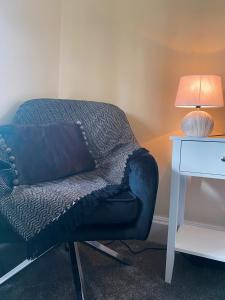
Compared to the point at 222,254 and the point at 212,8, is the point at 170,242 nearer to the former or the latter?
the point at 222,254

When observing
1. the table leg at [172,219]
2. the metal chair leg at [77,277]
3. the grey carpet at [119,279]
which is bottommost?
the grey carpet at [119,279]

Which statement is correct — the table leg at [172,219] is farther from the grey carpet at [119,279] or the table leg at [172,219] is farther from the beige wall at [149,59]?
the beige wall at [149,59]

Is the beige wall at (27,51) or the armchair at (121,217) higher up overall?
the beige wall at (27,51)

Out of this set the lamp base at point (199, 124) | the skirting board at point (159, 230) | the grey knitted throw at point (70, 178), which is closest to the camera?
the grey knitted throw at point (70, 178)

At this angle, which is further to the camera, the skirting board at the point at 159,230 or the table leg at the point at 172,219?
the skirting board at the point at 159,230

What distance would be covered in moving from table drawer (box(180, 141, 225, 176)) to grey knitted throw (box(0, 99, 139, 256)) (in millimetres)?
281

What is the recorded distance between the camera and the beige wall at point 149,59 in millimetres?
1748

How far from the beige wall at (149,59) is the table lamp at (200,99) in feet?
1.04

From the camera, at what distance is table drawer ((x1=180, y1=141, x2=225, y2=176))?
133 centimetres

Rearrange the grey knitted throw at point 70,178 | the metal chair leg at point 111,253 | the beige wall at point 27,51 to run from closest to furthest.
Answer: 1. the grey knitted throw at point 70,178
2. the metal chair leg at point 111,253
3. the beige wall at point 27,51

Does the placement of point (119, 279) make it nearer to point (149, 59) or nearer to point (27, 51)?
point (149, 59)

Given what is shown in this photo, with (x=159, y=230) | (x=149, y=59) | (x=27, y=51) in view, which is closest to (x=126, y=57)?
(x=149, y=59)

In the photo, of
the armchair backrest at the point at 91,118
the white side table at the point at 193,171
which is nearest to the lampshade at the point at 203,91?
the white side table at the point at 193,171

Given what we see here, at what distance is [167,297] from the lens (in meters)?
1.32
